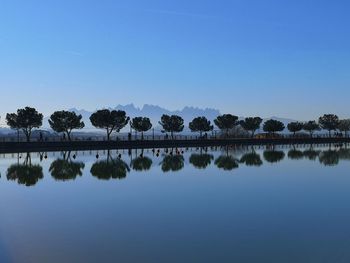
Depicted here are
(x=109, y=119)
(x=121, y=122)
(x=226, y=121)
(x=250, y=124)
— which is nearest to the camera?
(x=109, y=119)

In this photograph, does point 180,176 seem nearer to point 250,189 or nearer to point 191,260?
point 250,189

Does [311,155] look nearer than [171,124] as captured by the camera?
Yes

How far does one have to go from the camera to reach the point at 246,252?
13688mm

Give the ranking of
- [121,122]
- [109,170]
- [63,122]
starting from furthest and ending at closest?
[121,122], [63,122], [109,170]

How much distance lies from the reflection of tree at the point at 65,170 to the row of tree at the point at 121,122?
1544 inches

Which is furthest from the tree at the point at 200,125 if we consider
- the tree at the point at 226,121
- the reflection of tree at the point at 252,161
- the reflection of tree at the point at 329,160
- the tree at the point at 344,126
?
the reflection of tree at the point at 252,161

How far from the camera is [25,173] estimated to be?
125 feet

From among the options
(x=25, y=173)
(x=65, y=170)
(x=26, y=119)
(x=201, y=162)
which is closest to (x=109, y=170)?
(x=65, y=170)

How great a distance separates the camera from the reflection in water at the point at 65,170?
35938 mm

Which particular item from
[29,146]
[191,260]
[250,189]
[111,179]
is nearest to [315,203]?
[250,189]

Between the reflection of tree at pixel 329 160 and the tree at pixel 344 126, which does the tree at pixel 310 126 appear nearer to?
the tree at pixel 344 126

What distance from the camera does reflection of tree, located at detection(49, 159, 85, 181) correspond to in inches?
1438

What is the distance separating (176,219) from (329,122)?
461ft

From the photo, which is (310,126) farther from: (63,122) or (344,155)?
(344,155)
